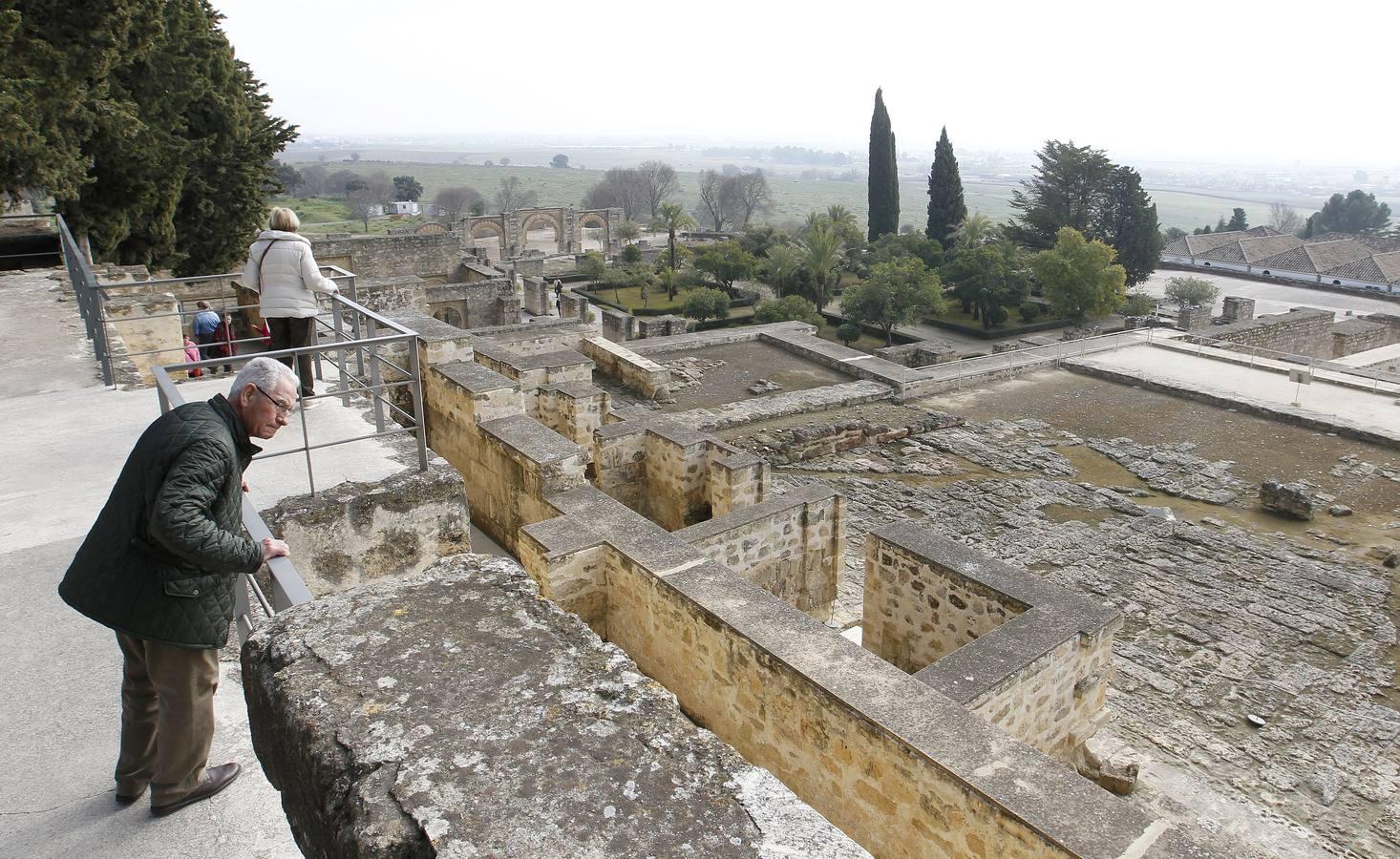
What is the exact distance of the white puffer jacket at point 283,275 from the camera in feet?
19.5

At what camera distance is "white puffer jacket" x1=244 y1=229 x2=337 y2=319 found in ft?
19.5

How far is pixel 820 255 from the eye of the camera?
1331 inches

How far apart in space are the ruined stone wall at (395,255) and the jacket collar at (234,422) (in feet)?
78.2

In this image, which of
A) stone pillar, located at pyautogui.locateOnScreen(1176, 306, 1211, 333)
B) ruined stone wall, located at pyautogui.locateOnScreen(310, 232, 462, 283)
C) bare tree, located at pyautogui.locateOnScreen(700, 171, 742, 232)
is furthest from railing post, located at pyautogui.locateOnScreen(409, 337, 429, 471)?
bare tree, located at pyautogui.locateOnScreen(700, 171, 742, 232)

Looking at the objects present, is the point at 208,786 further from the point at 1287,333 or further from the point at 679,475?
the point at 1287,333

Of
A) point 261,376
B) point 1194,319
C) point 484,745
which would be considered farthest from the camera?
point 1194,319

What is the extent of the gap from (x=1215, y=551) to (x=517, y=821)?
430 inches

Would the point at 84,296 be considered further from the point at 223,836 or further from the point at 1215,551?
the point at 1215,551

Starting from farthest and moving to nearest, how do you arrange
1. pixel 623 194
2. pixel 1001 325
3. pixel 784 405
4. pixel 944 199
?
1. pixel 623 194
2. pixel 944 199
3. pixel 1001 325
4. pixel 784 405

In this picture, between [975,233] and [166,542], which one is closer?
[166,542]

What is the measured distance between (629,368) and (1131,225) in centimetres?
3036

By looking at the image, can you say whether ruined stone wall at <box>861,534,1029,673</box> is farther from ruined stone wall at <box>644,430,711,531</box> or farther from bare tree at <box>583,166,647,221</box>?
bare tree at <box>583,166,647,221</box>

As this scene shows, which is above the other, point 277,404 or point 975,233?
point 277,404

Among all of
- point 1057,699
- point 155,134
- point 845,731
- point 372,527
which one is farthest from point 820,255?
point 845,731
